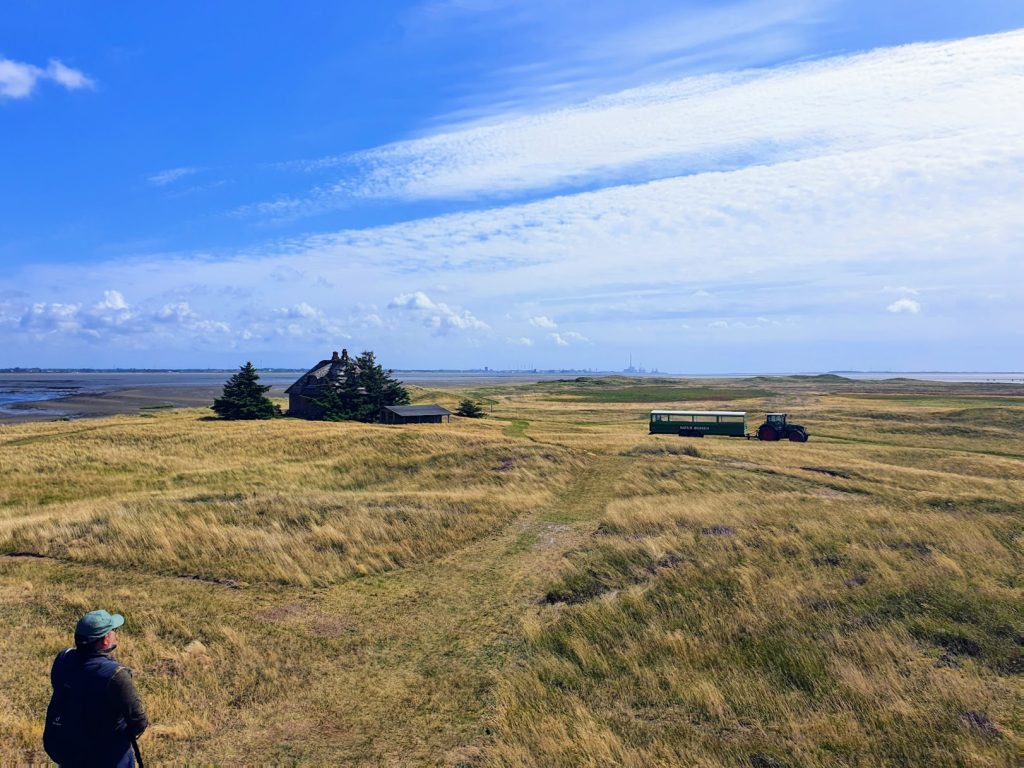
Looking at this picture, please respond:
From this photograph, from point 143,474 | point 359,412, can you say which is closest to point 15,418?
point 359,412

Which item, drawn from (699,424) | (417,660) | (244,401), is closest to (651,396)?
(699,424)

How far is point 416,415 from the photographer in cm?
5272

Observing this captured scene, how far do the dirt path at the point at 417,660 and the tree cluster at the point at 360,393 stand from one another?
133 ft

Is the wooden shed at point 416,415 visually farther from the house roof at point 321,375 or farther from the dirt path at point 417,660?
the dirt path at point 417,660

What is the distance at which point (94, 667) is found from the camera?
18.0ft

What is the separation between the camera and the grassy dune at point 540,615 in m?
8.67

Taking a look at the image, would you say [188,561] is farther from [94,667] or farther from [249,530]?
[94,667]

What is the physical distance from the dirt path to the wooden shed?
34511 mm

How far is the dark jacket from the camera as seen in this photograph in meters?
5.41

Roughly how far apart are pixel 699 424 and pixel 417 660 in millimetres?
41999

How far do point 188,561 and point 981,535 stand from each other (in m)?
23.9

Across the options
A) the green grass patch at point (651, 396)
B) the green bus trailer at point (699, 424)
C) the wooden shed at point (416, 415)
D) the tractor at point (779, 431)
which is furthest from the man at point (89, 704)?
the green grass patch at point (651, 396)

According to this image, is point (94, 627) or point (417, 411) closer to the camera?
point (94, 627)

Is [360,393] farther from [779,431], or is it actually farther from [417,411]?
[779,431]
